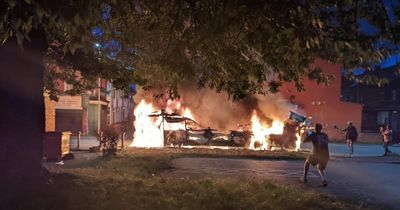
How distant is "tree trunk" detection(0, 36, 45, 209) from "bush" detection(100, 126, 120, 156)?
30.0 feet

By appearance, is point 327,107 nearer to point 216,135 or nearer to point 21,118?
point 216,135

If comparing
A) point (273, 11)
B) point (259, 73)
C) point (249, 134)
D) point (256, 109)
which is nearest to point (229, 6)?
point (273, 11)

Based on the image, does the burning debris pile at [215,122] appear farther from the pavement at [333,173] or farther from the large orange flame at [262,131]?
the pavement at [333,173]

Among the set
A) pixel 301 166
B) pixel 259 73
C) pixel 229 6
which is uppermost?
pixel 229 6

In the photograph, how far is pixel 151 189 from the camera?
948 centimetres

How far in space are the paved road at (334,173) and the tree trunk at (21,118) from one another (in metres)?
5.82

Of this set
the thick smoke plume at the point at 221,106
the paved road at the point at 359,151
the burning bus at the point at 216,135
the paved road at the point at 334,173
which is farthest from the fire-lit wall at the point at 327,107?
the paved road at the point at 334,173

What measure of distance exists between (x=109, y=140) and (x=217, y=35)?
11.8m

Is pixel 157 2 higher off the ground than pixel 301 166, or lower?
higher

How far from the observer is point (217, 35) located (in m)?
7.65

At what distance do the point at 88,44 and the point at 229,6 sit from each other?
1.96 meters

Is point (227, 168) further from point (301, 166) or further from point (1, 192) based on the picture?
point (1, 192)

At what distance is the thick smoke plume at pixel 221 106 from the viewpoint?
115ft

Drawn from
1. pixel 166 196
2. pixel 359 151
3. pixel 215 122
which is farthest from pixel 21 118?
pixel 215 122
